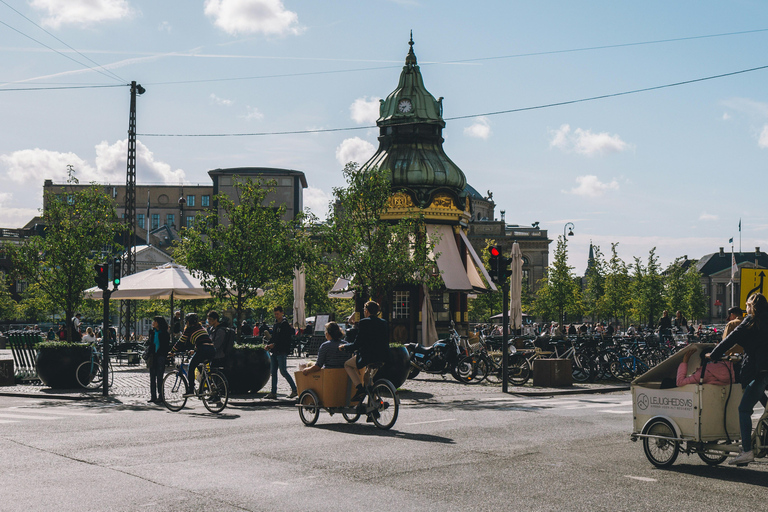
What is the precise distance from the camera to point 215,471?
8.27 meters

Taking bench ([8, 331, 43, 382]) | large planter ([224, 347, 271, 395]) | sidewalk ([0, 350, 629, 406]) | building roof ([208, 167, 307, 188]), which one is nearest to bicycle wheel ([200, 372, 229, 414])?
sidewalk ([0, 350, 629, 406])

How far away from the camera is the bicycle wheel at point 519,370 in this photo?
19750 millimetres

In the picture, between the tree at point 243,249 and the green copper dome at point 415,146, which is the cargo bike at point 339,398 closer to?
the tree at point 243,249

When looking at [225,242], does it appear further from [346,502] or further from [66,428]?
[346,502]

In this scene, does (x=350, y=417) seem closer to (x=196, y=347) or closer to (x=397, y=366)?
(x=196, y=347)

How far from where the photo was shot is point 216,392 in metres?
14.0

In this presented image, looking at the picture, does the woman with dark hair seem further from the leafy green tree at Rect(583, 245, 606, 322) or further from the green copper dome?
the leafy green tree at Rect(583, 245, 606, 322)

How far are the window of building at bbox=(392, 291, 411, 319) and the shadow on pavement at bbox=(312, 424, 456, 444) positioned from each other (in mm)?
18402

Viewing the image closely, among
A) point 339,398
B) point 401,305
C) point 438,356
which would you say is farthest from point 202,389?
point 401,305

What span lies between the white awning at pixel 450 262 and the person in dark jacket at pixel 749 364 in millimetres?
22141

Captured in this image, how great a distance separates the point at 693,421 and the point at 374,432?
4519 mm

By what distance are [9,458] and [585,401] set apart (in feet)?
35.2

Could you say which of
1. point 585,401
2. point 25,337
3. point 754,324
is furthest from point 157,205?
point 754,324

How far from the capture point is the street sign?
12.6 meters
